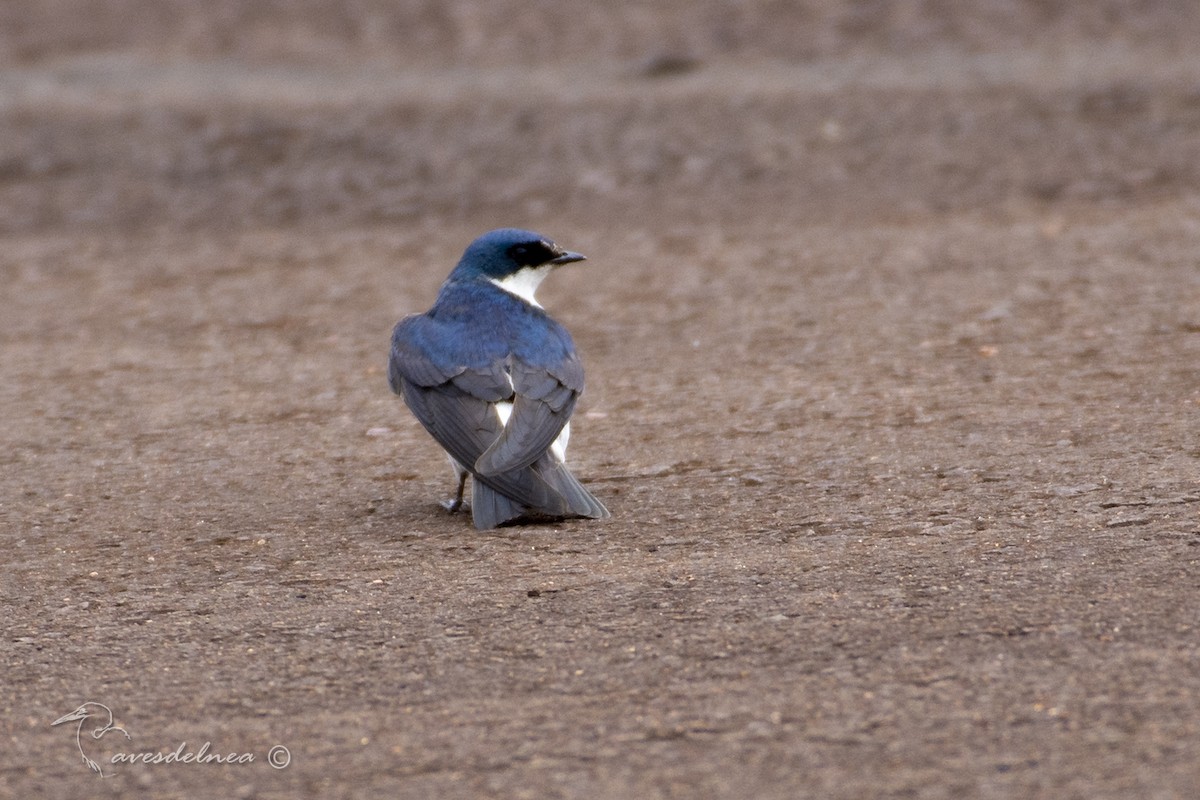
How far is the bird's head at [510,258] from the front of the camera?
238 inches

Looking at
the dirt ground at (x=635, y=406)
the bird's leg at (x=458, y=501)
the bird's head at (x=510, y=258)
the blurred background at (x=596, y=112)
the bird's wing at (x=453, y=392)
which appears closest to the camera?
the dirt ground at (x=635, y=406)

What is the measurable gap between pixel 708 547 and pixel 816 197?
5.83 m

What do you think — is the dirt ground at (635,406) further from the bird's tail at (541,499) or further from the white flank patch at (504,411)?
the white flank patch at (504,411)

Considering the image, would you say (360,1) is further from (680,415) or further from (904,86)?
(680,415)

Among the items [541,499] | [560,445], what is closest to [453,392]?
[560,445]

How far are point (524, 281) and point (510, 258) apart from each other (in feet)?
0.39

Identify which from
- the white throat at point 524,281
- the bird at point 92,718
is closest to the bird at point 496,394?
the white throat at point 524,281

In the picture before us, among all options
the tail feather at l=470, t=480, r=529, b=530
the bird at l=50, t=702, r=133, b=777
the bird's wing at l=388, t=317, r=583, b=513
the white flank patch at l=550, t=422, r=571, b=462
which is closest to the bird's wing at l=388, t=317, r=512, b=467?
the bird's wing at l=388, t=317, r=583, b=513

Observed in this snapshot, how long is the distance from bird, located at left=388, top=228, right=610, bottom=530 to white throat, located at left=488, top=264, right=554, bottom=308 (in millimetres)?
141

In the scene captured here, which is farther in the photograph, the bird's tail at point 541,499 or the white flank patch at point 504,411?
the white flank patch at point 504,411

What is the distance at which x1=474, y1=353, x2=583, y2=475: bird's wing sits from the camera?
16.4ft

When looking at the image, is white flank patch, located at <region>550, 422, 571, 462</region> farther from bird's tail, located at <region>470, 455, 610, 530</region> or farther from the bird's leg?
the bird's leg

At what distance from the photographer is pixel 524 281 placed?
612 cm

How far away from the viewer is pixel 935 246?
915 cm
